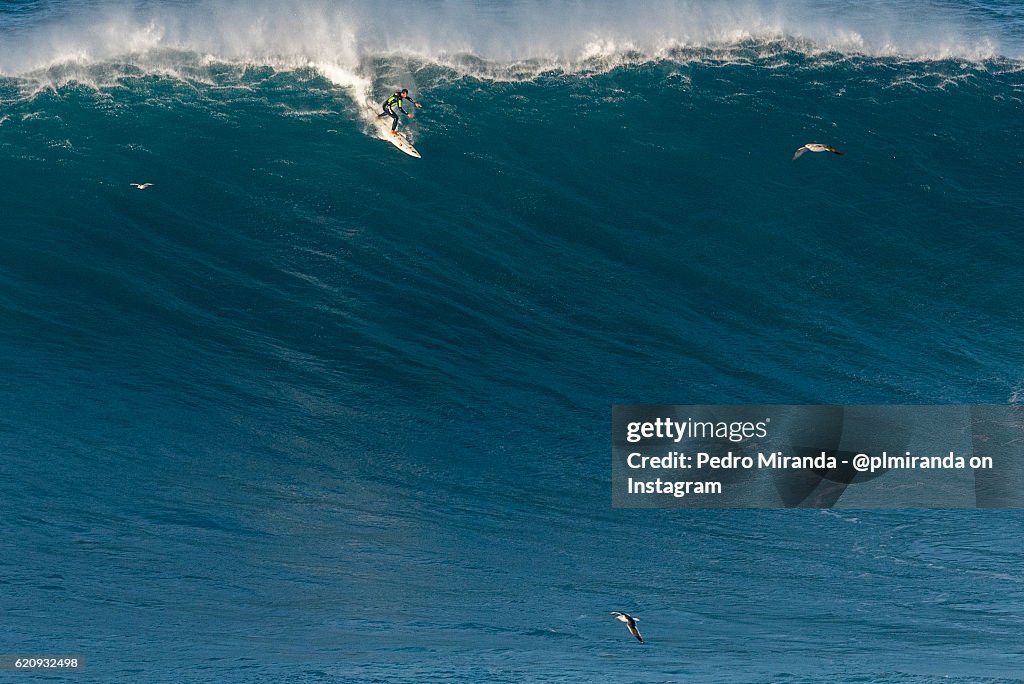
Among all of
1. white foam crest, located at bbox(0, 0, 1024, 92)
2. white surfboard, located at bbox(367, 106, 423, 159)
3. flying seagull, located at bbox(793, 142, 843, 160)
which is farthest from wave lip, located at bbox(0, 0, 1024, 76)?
flying seagull, located at bbox(793, 142, 843, 160)

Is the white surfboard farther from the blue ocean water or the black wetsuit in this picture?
the blue ocean water

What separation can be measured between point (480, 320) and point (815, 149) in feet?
32.9

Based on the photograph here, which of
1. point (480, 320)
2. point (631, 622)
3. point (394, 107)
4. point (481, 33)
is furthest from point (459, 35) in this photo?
point (631, 622)

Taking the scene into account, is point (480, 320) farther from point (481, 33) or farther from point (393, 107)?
point (481, 33)

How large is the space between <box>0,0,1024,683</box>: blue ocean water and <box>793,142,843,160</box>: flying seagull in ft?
1.22

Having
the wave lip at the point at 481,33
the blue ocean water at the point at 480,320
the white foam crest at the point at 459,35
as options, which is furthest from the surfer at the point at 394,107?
the wave lip at the point at 481,33

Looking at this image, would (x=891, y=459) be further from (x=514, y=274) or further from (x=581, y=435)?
(x=514, y=274)

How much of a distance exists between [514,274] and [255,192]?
7.00 meters

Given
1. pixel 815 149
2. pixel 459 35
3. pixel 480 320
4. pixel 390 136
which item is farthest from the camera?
pixel 459 35

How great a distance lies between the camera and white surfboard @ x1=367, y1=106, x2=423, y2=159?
3500 centimetres

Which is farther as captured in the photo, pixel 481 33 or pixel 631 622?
pixel 481 33

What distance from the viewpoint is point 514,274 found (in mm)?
32812

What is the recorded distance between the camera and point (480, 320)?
31812 millimetres

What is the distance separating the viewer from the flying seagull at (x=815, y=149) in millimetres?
34194
